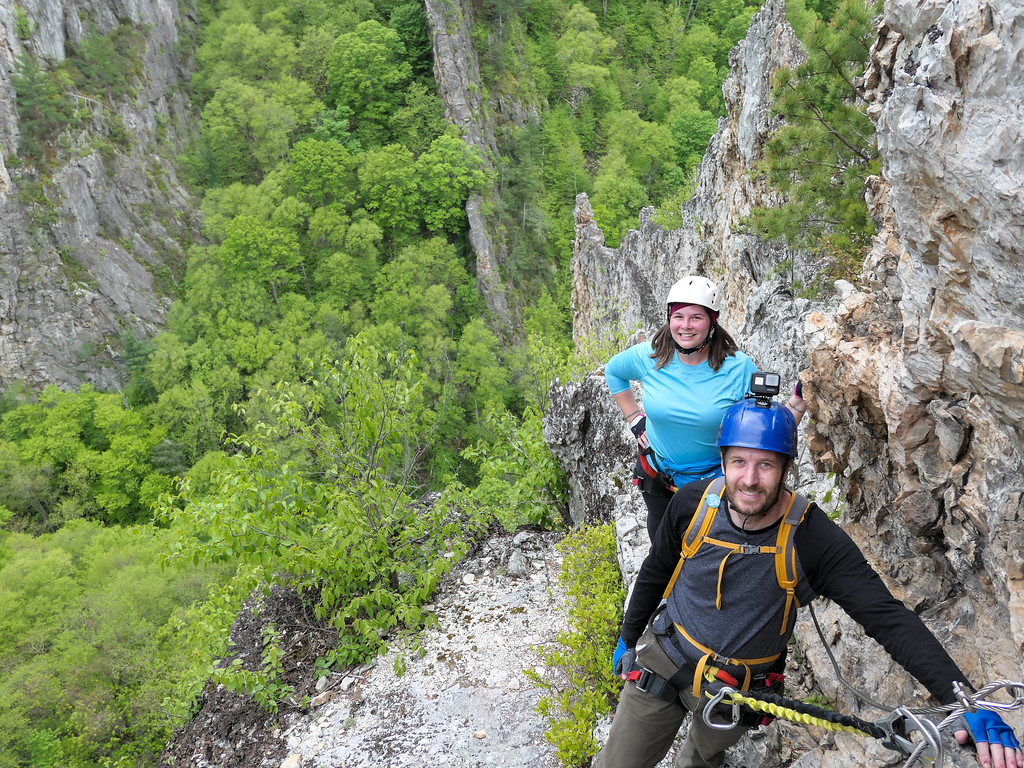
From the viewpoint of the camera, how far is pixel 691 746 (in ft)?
8.77

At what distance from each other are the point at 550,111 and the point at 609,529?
39.0 meters

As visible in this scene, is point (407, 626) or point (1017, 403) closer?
point (1017, 403)

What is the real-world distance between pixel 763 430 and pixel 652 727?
1.39 meters

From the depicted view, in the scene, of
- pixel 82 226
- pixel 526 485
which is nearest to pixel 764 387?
pixel 526 485

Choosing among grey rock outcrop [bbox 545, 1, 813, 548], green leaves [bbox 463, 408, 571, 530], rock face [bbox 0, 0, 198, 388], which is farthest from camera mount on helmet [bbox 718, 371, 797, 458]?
rock face [bbox 0, 0, 198, 388]

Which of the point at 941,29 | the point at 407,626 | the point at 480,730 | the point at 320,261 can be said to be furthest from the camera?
the point at 320,261

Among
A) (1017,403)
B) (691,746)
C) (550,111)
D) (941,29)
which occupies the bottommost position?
(691,746)

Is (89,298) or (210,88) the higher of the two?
A: (210,88)

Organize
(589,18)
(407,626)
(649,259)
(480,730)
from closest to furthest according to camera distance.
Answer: (480,730) < (407,626) < (649,259) < (589,18)

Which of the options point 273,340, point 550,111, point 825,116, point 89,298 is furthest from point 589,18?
point 825,116

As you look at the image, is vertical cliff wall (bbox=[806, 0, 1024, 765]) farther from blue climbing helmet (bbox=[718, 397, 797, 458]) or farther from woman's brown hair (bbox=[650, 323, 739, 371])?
blue climbing helmet (bbox=[718, 397, 797, 458])

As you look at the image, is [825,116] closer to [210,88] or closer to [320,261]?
[320,261]

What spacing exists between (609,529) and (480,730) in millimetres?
1906

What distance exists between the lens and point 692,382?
291cm
